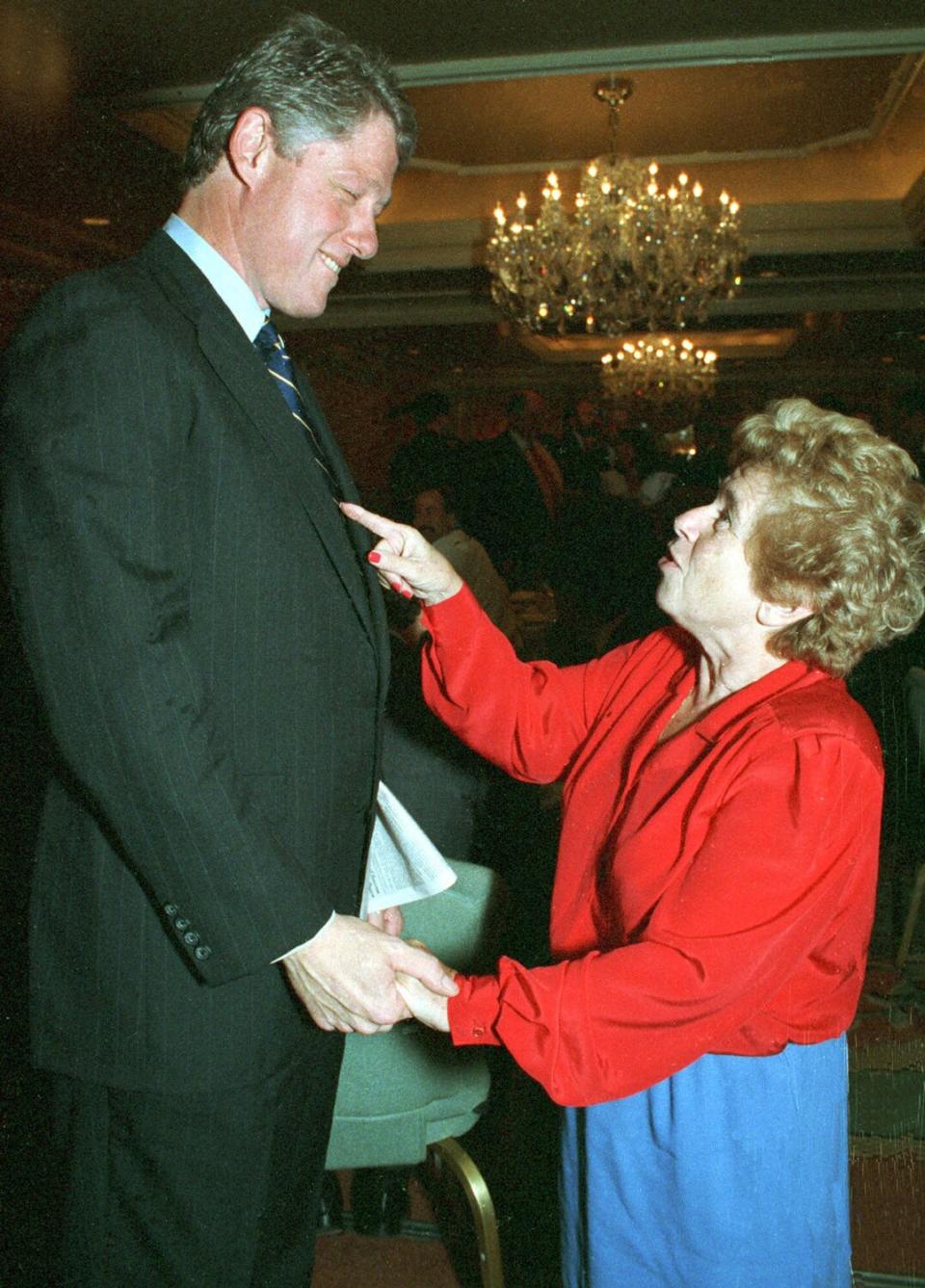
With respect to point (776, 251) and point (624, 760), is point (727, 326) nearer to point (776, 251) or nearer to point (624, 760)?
point (776, 251)

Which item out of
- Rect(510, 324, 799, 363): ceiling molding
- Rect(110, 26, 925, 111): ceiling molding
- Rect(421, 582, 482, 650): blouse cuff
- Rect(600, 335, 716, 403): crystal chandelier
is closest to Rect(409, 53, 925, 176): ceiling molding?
Rect(110, 26, 925, 111): ceiling molding

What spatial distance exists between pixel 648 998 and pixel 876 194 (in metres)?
7.53

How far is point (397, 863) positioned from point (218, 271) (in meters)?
0.86

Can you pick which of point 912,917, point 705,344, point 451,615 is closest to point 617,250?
point 912,917

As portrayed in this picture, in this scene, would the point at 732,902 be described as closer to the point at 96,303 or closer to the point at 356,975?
the point at 356,975

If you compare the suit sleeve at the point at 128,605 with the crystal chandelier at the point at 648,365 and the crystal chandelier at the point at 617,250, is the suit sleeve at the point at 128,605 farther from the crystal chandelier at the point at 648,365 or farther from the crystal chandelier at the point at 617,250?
the crystal chandelier at the point at 648,365

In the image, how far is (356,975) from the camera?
1.24 metres

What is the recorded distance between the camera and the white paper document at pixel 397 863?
1608mm

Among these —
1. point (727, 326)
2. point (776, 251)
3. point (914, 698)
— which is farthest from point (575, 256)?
point (727, 326)

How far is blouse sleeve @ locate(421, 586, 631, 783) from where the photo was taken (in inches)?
68.5

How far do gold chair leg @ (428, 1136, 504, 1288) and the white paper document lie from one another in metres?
0.46

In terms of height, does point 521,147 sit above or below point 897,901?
above

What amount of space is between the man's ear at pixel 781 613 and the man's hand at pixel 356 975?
0.62 m

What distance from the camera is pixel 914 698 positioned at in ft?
11.6
